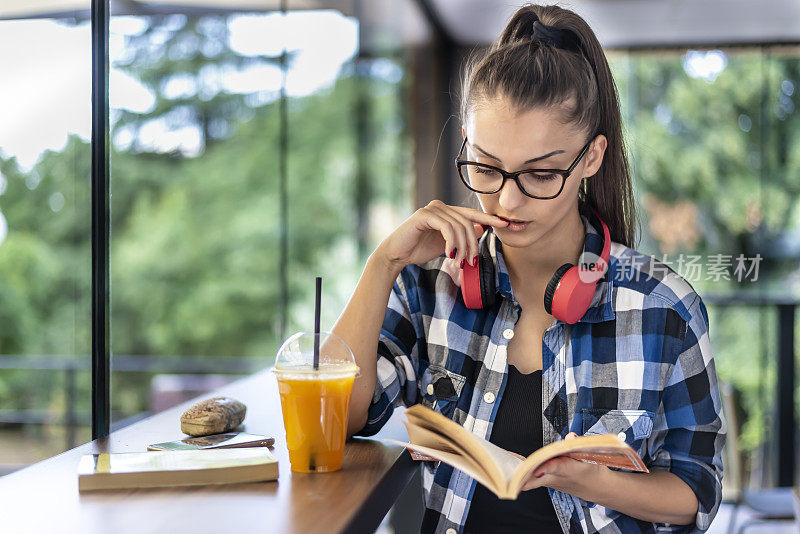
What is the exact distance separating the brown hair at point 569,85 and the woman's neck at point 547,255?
8cm

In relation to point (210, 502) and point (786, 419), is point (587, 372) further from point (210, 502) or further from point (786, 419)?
point (786, 419)

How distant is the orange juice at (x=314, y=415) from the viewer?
93cm

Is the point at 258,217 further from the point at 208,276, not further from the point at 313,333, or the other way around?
the point at 313,333

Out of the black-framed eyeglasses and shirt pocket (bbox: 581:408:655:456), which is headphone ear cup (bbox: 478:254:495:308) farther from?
shirt pocket (bbox: 581:408:655:456)

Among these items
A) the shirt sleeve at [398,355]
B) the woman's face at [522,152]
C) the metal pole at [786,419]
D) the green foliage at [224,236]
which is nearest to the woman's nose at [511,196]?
the woman's face at [522,152]

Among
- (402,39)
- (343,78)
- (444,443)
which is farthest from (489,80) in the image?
(402,39)

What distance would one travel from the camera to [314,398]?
927 millimetres

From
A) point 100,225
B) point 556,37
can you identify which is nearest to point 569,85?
point 556,37

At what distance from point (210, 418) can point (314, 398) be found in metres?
0.28

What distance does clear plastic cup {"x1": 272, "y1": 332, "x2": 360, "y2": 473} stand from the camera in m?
0.93

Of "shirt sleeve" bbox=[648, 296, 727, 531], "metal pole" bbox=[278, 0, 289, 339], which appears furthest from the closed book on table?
"metal pole" bbox=[278, 0, 289, 339]

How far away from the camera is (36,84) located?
250 centimetres

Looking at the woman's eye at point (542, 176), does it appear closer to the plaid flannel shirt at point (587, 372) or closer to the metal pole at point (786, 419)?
the plaid flannel shirt at point (587, 372)

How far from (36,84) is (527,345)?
1990 mm
